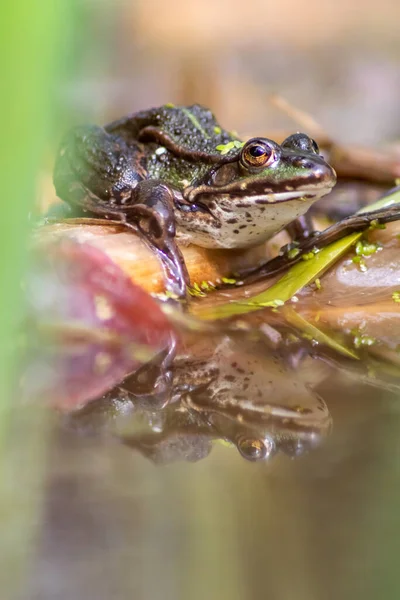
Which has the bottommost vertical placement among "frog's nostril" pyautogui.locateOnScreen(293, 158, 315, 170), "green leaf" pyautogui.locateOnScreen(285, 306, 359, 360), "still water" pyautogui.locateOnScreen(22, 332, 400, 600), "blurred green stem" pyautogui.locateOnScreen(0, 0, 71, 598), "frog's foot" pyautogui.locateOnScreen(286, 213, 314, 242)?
"green leaf" pyautogui.locateOnScreen(285, 306, 359, 360)

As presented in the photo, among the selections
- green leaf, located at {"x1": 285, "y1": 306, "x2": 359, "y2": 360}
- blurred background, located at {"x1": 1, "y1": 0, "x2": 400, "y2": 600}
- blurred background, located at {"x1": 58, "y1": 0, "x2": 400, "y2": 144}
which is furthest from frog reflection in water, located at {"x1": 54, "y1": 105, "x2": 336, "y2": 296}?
blurred background, located at {"x1": 58, "y1": 0, "x2": 400, "y2": 144}

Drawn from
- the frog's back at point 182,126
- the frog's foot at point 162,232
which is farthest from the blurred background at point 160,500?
the frog's back at point 182,126

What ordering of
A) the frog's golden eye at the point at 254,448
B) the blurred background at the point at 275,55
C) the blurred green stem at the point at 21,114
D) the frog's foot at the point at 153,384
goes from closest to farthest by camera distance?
1. the blurred green stem at the point at 21,114
2. the frog's golden eye at the point at 254,448
3. the frog's foot at the point at 153,384
4. the blurred background at the point at 275,55

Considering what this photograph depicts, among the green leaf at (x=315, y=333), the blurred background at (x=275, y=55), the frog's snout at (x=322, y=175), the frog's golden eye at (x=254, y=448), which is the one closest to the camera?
the frog's golden eye at (x=254, y=448)

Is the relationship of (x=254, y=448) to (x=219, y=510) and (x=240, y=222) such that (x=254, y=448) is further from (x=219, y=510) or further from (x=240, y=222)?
(x=240, y=222)

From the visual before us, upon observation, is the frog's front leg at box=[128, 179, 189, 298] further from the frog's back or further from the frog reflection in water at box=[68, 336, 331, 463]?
the frog reflection in water at box=[68, 336, 331, 463]

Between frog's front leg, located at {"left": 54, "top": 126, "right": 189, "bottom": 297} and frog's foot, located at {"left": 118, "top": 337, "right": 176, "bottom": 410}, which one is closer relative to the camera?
frog's foot, located at {"left": 118, "top": 337, "right": 176, "bottom": 410}

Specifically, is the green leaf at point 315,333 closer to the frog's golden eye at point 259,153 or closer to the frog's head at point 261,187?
the frog's head at point 261,187
